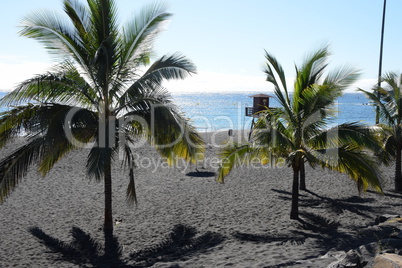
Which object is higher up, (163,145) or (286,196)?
(163,145)

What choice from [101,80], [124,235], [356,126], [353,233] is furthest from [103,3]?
[353,233]

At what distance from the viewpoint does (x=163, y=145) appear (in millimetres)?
9555

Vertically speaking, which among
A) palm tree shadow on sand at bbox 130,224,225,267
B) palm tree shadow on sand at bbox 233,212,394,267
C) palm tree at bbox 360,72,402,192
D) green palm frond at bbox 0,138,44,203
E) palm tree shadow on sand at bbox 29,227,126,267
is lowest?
palm tree shadow on sand at bbox 29,227,126,267

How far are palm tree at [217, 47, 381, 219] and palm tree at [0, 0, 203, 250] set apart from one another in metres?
1.60

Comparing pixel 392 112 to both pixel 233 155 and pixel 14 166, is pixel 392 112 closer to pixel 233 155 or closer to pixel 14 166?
pixel 233 155

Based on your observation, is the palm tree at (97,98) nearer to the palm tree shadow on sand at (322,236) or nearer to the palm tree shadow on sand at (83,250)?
the palm tree shadow on sand at (83,250)

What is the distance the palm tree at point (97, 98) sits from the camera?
7.88m

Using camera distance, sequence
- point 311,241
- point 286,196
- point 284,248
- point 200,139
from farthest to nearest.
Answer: point 286,196, point 200,139, point 311,241, point 284,248

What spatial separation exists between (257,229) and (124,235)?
325 centimetres

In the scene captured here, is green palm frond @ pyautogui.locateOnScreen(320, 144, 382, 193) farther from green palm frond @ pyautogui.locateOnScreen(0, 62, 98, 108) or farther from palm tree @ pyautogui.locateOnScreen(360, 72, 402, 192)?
green palm frond @ pyautogui.locateOnScreen(0, 62, 98, 108)

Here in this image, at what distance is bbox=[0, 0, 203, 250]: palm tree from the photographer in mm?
7879

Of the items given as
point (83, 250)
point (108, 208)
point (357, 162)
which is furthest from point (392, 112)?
point (83, 250)

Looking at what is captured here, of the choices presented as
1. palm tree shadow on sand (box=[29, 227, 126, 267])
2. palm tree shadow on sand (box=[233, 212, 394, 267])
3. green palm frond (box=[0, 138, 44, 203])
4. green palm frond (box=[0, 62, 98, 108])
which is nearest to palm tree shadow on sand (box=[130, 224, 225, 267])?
palm tree shadow on sand (box=[29, 227, 126, 267])

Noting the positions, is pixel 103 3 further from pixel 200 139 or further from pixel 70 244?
pixel 70 244
